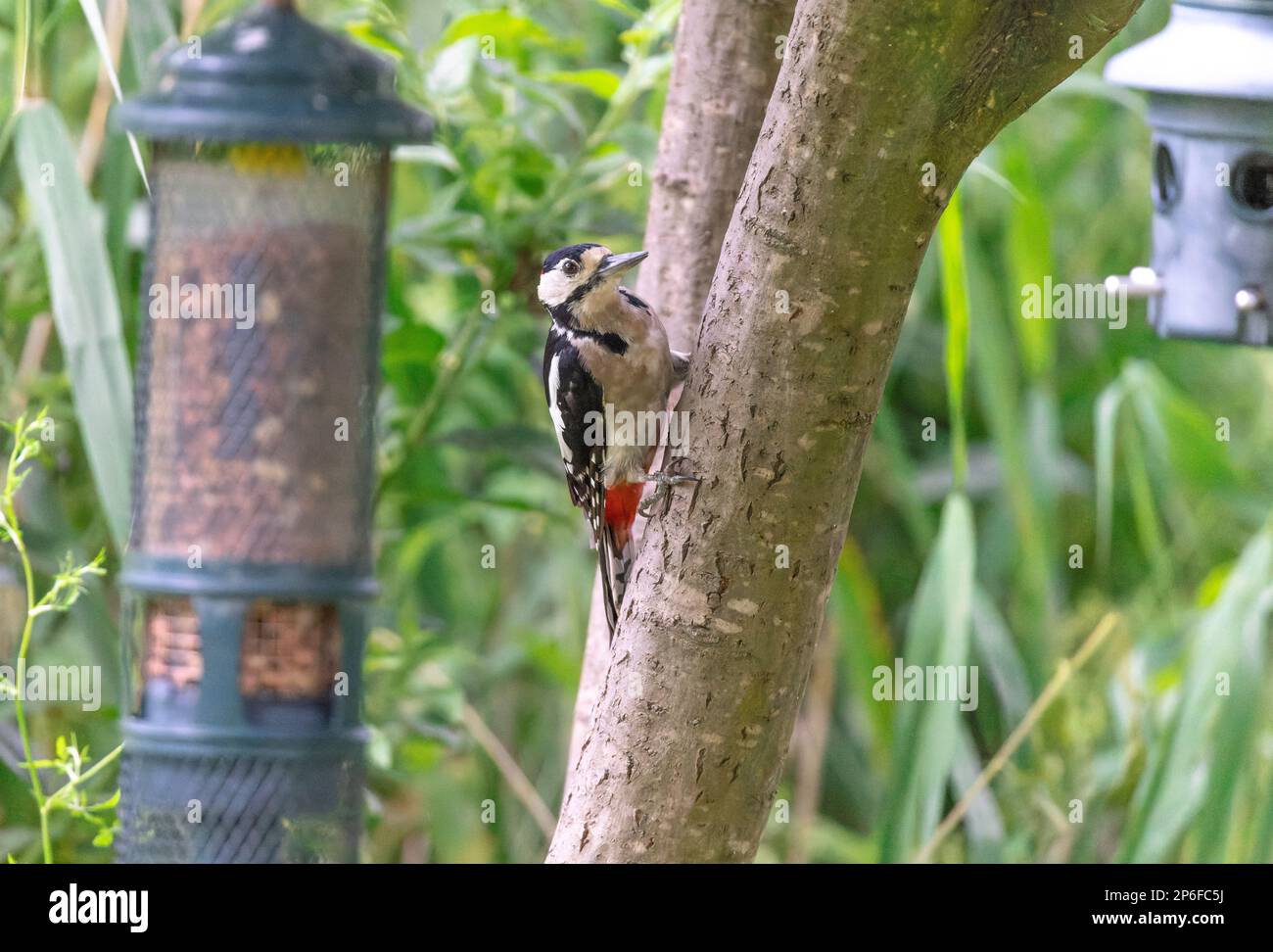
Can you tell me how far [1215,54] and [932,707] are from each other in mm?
1120

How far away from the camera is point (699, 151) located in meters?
2.00

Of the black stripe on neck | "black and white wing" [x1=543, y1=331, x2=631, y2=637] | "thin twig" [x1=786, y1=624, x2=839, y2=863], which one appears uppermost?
the black stripe on neck

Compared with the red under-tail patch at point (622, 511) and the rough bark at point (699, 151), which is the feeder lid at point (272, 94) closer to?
the rough bark at point (699, 151)

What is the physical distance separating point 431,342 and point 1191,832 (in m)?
1.58

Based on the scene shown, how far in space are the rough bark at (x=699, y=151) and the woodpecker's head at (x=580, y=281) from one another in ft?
0.24

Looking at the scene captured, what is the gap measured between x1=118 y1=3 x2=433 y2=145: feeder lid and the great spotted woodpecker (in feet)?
1.19

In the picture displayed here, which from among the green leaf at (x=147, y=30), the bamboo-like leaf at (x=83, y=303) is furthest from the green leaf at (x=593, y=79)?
the bamboo-like leaf at (x=83, y=303)

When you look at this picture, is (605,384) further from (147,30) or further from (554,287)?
(147,30)

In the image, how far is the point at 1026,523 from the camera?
308 centimetres

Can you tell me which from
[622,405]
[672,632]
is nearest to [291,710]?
[622,405]

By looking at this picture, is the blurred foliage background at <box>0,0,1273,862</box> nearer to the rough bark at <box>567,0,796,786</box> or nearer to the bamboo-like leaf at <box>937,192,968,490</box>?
the bamboo-like leaf at <box>937,192,968,490</box>

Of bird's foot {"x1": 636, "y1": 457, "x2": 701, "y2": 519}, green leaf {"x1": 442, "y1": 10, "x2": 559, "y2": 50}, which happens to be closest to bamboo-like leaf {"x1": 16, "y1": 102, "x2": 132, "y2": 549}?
green leaf {"x1": 442, "y1": 10, "x2": 559, "y2": 50}

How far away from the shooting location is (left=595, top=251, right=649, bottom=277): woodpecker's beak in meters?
2.05
